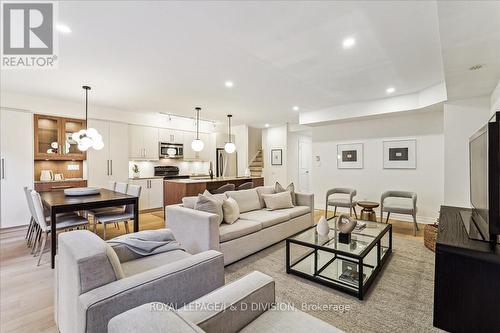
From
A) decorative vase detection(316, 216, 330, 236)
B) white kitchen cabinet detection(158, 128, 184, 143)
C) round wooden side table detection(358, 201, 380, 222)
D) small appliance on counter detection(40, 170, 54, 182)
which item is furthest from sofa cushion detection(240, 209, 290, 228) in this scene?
small appliance on counter detection(40, 170, 54, 182)

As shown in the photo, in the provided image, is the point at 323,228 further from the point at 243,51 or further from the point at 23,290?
the point at 23,290

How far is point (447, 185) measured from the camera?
3.84 metres

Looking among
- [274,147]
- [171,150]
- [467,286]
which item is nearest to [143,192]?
[171,150]

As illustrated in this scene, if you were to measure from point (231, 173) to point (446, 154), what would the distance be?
19.4 feet

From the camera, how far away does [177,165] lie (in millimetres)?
7383

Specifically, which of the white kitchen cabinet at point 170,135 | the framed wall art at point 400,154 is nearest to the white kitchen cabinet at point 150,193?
the white kitchen cabinet at point 170,135

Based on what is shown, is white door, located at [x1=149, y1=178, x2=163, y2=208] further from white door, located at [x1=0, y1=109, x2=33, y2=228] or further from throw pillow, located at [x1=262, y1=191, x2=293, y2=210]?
throw pillow, located at [x1=262, y1=191, x2=293, y2=210]

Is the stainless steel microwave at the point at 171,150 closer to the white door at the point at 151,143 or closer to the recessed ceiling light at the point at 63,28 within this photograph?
the white door at the point at 151,143

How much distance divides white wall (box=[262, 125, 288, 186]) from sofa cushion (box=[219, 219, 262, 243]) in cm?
455

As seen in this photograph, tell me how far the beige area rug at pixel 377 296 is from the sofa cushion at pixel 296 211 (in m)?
0.82

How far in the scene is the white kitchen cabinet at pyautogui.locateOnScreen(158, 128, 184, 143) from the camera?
22.3 feet

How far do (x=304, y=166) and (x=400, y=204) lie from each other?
3928 millimetres

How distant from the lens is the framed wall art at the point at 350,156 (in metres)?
5.70

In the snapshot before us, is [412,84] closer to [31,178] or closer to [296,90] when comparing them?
[296,90]
